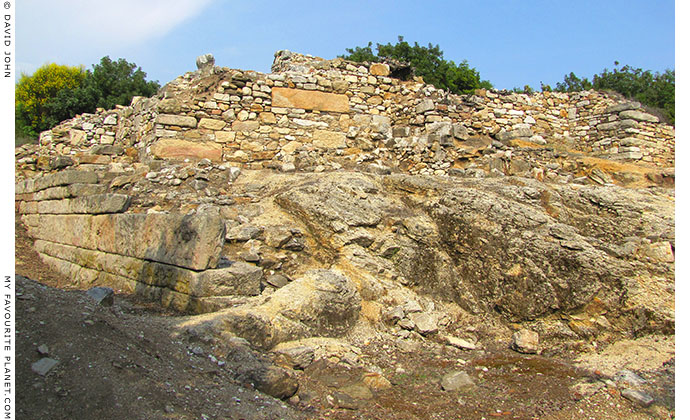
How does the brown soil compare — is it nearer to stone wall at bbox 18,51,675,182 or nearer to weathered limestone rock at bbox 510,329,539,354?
weathered limestone rock at bbox 510,329,539,354

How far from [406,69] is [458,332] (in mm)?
7178

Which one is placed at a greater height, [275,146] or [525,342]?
[275,146]

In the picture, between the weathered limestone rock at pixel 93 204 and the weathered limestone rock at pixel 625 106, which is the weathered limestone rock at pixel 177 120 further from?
the weathered limestone rock at pixel 625 106

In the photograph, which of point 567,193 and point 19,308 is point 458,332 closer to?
point 567,193

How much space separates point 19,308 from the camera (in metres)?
3.35

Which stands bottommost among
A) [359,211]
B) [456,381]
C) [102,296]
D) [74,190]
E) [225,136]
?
[456,381]

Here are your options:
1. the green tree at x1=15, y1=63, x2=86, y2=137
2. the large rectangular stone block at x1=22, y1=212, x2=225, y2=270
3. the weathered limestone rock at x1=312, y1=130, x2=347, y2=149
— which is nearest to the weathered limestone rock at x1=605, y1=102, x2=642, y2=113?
the weathered limestone rock at x1=312, y1=130, x2=347, y2=149

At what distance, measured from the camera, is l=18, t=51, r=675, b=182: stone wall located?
8.60m

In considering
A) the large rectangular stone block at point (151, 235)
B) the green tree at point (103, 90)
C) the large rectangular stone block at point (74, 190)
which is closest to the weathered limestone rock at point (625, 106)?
the large rectangular stone block at point (151, 235)

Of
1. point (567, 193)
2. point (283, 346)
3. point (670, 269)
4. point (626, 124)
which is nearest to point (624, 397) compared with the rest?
point (670, 269)

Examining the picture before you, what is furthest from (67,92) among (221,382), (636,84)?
(636,84)

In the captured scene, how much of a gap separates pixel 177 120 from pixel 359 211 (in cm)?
463

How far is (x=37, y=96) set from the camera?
19734 millimetres

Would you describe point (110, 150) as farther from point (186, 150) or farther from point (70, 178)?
point (70, 178)
